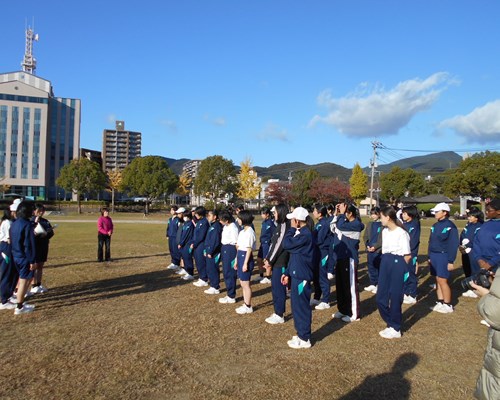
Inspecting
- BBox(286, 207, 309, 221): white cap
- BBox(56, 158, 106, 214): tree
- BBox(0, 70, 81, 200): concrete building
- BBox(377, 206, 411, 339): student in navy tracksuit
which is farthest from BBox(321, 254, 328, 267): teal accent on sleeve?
BBox(0, 70, 81, 200): concrete building

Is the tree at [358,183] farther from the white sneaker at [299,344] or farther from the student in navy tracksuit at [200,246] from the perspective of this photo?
the white sneaker at [299,344]

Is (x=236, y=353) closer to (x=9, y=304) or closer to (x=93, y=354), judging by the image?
(x=93, y=354)

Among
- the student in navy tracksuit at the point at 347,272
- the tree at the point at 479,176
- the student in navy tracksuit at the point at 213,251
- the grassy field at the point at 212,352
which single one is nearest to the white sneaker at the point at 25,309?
the grassy field at the point at 212,352

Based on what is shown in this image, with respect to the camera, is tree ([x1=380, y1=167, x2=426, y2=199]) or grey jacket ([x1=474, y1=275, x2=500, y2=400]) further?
tree ([x1=380, y1=167, x2=426, y2=199])

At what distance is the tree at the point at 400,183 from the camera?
241 ft

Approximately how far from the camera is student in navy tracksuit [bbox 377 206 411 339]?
5.93 meters

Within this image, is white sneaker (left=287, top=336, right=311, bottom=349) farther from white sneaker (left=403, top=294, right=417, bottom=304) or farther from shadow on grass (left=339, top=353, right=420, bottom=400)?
white sneaker (left=403, top=294, right=417, bottom=304)

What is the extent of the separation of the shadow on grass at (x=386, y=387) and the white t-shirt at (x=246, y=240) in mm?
3285

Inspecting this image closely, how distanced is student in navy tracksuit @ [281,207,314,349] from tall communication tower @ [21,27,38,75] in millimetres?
106505

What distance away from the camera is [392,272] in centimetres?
597

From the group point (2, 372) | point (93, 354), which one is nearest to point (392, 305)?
point (93, 354)

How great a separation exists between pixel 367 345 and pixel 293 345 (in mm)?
1168

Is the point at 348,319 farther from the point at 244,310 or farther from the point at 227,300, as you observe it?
the point at 227,300

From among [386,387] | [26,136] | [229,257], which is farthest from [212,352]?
[26,136]
